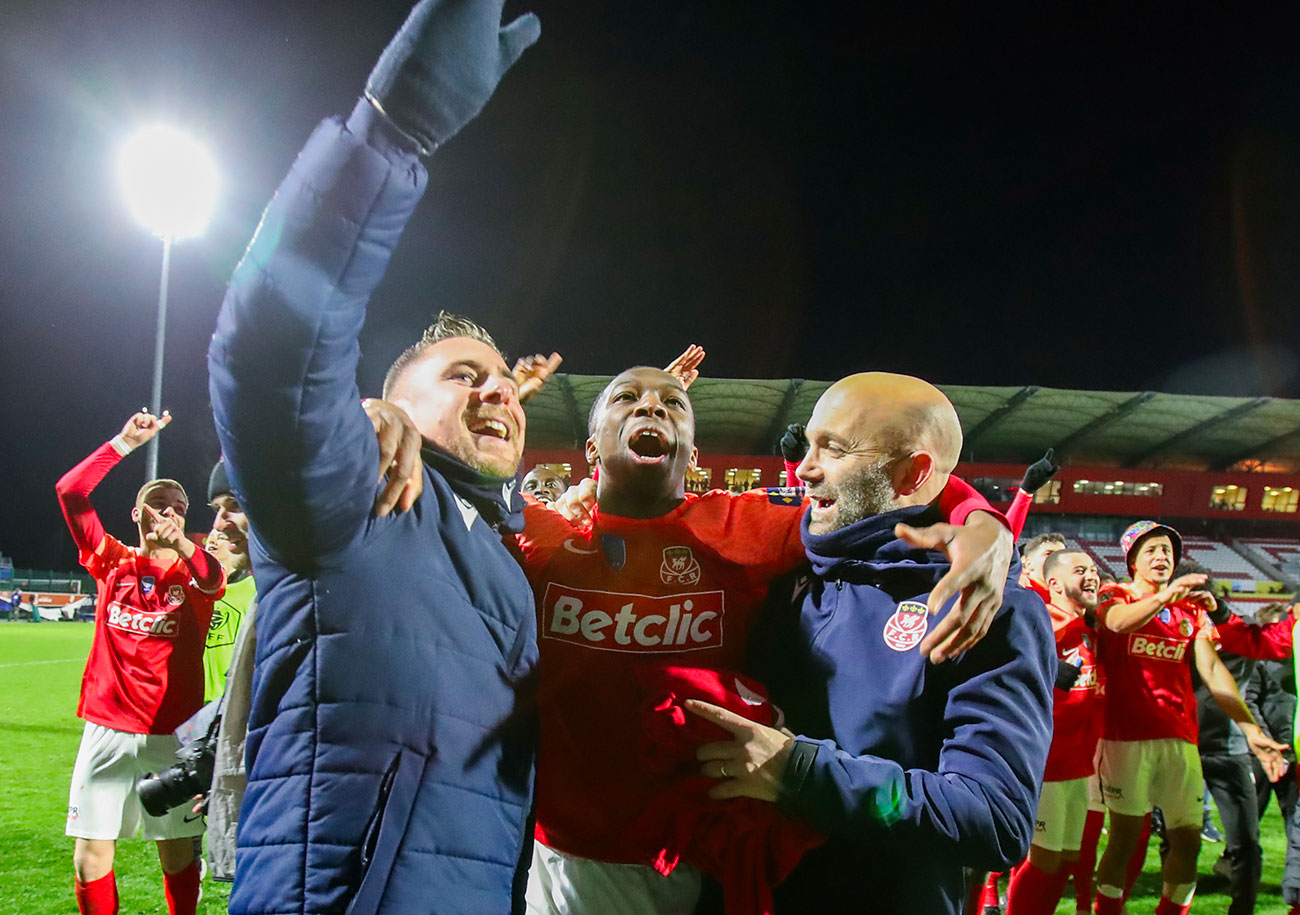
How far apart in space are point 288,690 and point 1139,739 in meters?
5.27

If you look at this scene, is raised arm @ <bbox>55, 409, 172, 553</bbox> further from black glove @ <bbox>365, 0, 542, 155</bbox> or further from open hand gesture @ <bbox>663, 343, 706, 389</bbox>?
black glove @ <bbox>365, 0, 542, 155</bbox>

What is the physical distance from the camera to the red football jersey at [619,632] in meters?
2.07

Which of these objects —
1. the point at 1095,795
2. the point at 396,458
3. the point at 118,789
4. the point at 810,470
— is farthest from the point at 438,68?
the point at 1095,795

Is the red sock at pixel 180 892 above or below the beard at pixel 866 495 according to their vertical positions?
below

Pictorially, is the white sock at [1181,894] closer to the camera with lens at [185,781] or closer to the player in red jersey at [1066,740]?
the player in red jersey at [1066,740]

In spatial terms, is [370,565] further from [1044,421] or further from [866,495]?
[1044,421]

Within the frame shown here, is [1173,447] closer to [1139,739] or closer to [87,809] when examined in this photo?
[1139,739]

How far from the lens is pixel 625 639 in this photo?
2.13 m

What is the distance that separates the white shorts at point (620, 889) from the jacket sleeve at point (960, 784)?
615 millimetres

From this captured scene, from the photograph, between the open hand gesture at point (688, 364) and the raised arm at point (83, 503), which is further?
the raised arm at point (83, 503)

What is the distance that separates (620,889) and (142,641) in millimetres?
3782

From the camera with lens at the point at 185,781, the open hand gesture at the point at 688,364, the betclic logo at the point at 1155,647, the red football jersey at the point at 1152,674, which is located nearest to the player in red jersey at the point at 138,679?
the camera with lens at the point at 185,781

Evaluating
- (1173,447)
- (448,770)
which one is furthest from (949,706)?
(1173,447)

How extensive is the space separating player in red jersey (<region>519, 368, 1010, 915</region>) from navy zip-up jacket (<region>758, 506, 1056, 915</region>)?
0.42 feet
